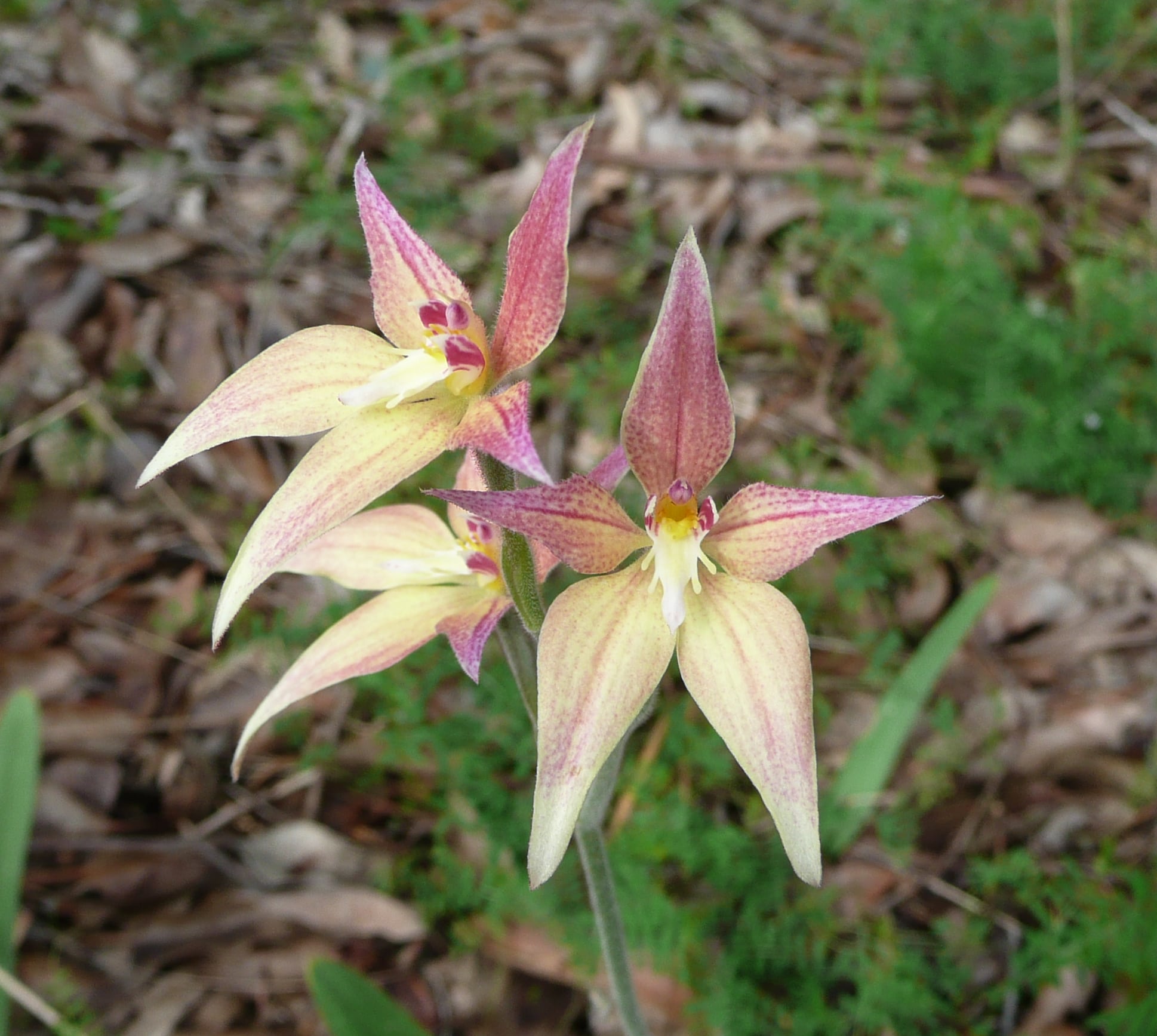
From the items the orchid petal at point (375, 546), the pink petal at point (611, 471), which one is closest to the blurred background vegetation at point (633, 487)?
the orchid petal at point (375, 546)

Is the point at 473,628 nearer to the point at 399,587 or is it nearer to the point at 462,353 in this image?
the point at 399,587

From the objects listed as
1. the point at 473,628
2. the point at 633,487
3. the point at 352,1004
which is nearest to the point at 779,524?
the point at 473,628

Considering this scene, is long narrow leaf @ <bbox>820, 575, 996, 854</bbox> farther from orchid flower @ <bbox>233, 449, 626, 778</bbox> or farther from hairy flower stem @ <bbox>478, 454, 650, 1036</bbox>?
orchid flower @ <bbox>233, 449, 626, 778</bbox>

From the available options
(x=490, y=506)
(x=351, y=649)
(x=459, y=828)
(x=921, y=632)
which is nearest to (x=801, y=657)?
(x=490, y=506)

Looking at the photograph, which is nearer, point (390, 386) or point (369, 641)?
point (390, 386)

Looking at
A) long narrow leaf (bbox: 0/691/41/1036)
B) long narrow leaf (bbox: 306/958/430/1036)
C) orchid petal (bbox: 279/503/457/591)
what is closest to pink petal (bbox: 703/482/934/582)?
orchid petal (bbox: 279/503/457/591)

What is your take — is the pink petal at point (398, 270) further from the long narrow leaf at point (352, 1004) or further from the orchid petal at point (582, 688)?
the long narrow leaf at point (352, 1004)

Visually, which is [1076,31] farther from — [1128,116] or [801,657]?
[801,657]
